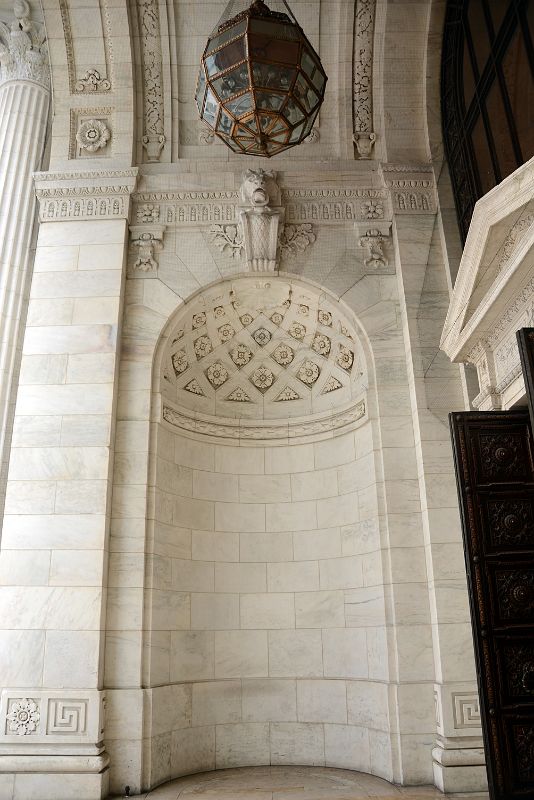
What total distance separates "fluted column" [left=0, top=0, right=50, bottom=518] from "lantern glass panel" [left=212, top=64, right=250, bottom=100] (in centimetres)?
420

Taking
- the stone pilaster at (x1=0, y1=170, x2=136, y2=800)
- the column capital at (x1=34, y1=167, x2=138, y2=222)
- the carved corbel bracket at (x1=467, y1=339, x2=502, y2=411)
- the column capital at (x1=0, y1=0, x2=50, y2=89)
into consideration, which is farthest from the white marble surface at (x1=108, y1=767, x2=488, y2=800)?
the column capital at (x1=0, y1=0, x2=50, y2=89)

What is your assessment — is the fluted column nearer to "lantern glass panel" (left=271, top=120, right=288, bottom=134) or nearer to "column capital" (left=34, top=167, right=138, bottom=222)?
"column capital" (left=34, top=167, right=138, bottom=222)

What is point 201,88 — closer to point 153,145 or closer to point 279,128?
point 279,128

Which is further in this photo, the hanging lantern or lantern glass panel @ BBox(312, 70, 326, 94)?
lantern glass panel @ BBox(312, 70, 326, 94)

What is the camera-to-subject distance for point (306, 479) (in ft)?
26.0

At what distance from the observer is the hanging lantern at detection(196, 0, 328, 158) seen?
458cm

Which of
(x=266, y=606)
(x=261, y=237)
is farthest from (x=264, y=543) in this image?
(x=261, y=237)

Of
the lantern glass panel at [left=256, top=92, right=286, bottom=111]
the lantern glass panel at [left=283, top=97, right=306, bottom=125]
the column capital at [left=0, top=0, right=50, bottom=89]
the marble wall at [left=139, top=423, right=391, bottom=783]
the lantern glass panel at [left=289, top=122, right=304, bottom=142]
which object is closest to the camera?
the lantern glass panel at [left=256, top=92, right=286, bottom=111]

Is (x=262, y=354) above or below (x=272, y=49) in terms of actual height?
below

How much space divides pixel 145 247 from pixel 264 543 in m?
3.69

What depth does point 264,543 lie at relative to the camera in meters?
7.71

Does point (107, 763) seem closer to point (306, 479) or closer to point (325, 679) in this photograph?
point (325, 679)

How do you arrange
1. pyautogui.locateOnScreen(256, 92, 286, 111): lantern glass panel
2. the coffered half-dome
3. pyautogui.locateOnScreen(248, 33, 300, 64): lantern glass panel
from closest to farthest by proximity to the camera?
pyautogui.locateOnScreen(248, 33, 300, 64): lantern glass panel, pyautogui.locateOnScreen(256, 92, 286, 111): lantern glass panel, the coffered half-dome

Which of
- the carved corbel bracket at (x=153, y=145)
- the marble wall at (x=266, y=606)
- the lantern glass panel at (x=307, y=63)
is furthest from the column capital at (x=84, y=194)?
the lantern glass panel at (x=307, y=63)
